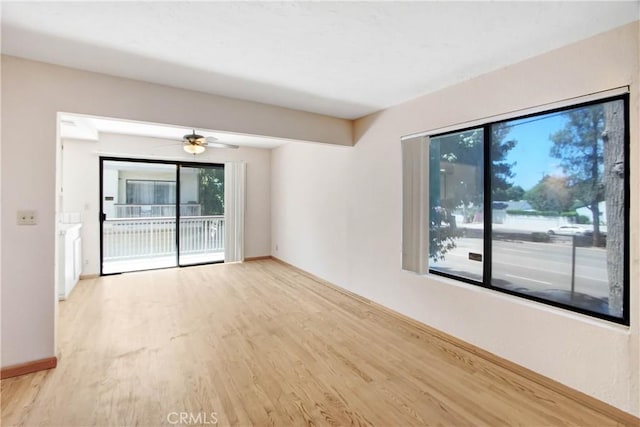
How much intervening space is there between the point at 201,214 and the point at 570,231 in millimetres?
5940

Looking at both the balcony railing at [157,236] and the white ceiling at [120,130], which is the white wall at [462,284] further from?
the balcony railing at [157,236]

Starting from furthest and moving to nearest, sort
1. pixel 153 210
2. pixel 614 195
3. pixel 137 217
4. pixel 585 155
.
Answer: pixel 153 210 → pixel 137 217 → pixel 585 155 → pixel 614 195

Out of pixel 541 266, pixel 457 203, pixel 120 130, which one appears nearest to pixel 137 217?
pixel 120 130

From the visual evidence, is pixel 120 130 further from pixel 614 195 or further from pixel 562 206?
pixel 614 195

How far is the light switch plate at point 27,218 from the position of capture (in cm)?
223

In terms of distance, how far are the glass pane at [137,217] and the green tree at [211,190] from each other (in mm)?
551

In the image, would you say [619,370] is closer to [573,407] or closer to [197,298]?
[573,407]

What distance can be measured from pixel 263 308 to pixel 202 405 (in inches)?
68.3

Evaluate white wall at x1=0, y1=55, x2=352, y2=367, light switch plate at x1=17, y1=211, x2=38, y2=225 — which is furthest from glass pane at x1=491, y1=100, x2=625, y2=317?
light switch plate at x1=17, y1=211, x2=38, y2=225

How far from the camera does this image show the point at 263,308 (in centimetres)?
365

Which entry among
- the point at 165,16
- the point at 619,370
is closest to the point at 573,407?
the point at 619,370

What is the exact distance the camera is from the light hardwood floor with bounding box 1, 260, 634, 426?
6.03 feet

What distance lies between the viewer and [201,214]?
20.1ft

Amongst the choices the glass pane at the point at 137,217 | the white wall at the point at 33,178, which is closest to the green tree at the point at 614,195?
the white wall at the point at 33,178
